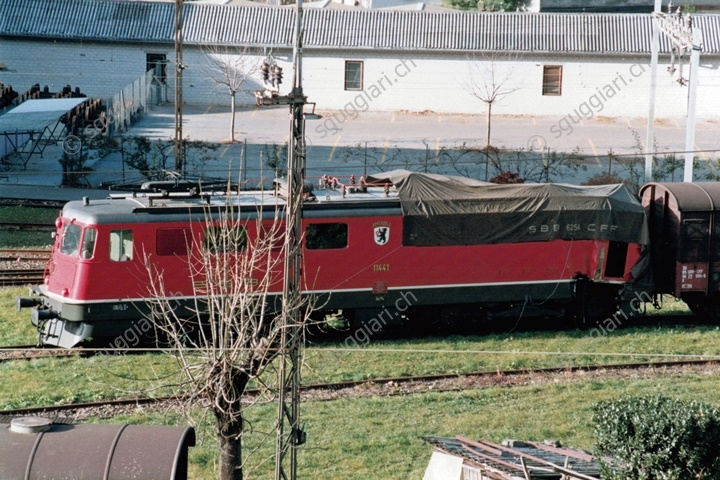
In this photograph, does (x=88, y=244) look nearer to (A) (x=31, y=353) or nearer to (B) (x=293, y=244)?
(A) (x=31, y=353)

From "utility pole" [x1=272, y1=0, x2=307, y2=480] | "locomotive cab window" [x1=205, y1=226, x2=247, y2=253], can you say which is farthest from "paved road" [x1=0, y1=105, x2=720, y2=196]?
"utility pole" [x1=272, y1=0, x2=307, y2=480]

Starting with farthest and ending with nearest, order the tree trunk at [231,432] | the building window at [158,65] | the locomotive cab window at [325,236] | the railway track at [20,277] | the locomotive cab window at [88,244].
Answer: the building window at [158,65]
the railway track at [20,277]
the locomotive cab window at [325,236]
the locomotive cab window at [88,244]
the tree trunk at [231,432]

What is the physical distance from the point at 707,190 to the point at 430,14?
93.4 feet

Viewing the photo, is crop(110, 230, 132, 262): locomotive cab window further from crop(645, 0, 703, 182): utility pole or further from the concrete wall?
the concrete wall

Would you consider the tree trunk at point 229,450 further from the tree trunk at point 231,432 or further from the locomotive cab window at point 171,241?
the locomotive cab window at point 171,241

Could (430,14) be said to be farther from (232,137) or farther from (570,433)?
(570,433)

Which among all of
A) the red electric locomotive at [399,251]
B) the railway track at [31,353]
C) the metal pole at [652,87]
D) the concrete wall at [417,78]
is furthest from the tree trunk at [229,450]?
the concrete wall at [417,78]

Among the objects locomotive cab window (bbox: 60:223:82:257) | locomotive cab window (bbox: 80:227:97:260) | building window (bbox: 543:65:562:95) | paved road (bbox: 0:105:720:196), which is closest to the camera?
locomotive cab window (bbox: 80:227:97:260)

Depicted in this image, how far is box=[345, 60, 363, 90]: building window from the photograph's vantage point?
49656mm

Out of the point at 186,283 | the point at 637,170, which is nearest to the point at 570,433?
the point at 186,283

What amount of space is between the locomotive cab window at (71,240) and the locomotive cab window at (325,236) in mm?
4553

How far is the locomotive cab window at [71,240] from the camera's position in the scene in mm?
20828

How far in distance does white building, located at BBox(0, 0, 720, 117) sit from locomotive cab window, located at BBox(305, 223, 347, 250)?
28.1 metres

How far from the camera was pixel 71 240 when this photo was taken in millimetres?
20984
